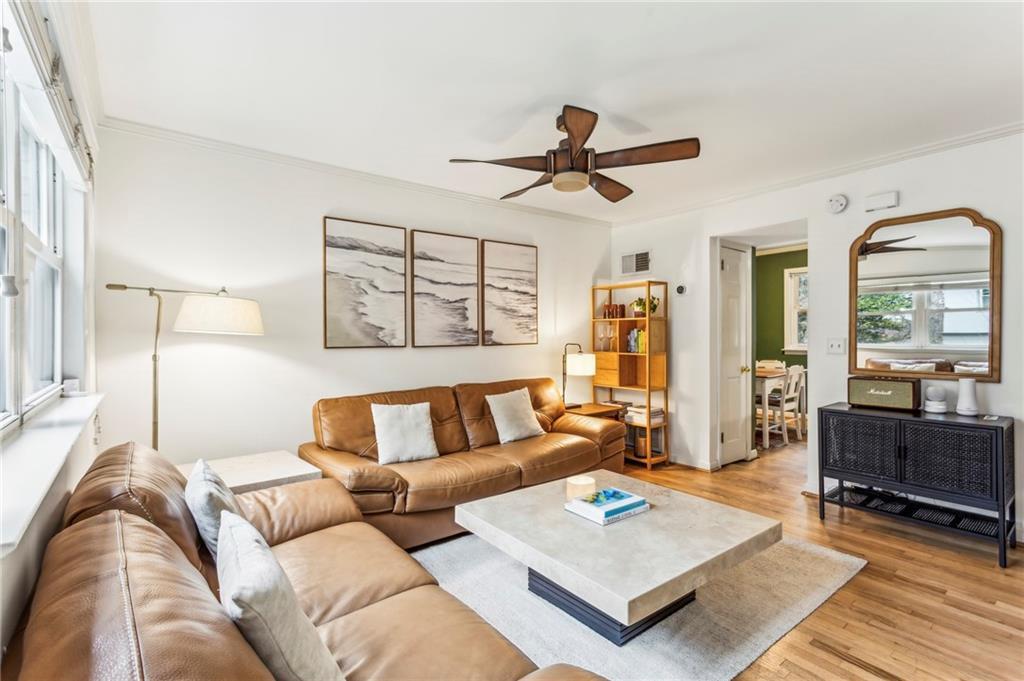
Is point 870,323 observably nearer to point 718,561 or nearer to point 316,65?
point 718,561

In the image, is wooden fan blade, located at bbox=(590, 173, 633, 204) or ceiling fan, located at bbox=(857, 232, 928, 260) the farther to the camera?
ceiling fan, located at bbox=(857, 232, 928, 260)

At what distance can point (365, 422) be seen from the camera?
3.38m

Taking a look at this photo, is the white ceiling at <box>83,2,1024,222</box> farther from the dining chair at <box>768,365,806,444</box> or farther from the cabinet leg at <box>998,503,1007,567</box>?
the dining chair at <box>768,365,806,444</box>

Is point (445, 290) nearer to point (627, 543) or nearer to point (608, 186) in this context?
point (608, 186)

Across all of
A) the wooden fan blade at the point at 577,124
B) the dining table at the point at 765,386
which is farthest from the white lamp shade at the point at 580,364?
the wooden fan blade at the point at 577,124

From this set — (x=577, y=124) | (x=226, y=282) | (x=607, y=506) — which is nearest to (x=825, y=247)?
(x=577, y=124)

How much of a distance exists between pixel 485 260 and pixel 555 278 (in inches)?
35.1

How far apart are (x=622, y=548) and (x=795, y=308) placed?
629 cm

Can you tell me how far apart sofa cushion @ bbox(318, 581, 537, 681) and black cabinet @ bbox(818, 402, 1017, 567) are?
2.98 meters

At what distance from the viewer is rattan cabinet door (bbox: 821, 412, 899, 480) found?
10.3ft

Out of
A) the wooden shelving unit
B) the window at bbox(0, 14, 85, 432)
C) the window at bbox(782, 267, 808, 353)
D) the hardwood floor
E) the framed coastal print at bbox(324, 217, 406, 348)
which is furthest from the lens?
the window at bbox(782, 267, 808, 353)

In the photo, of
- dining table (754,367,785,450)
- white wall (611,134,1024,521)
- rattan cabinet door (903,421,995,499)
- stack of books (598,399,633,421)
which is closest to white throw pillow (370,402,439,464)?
stack of books (598,399,633,421)

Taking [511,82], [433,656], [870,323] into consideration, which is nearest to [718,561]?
[433,656]

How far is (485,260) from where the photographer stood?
4422mm
